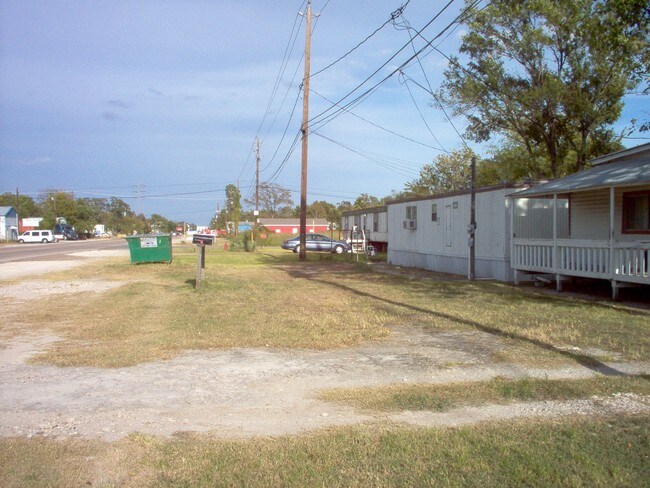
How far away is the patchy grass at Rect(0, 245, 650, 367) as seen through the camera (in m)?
8.14

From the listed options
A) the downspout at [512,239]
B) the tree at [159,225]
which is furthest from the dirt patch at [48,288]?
the tree at [159,225]

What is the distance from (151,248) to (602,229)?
57.8 ft

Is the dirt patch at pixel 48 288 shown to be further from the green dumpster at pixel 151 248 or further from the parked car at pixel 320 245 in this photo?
the parked car at pixel 320 245

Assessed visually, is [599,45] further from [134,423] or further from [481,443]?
[134,423]

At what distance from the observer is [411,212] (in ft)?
82.5

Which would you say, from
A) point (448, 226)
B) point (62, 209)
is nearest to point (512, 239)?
point (448, 226)

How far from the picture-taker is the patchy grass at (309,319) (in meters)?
8.14

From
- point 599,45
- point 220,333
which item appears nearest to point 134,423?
point 220,333

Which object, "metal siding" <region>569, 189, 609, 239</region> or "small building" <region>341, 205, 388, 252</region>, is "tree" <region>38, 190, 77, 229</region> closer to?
"small building" <region>341, 205, 388, 252</region>

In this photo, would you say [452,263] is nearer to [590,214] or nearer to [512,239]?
[512,239]

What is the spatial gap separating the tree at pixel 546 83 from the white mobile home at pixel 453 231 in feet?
16.1

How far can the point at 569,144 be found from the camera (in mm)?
24797

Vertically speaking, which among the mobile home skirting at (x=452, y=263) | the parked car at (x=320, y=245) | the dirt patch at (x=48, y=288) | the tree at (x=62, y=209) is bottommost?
the dirt patch at (x=48, y=288)

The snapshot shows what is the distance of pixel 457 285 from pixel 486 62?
37.7 feet
